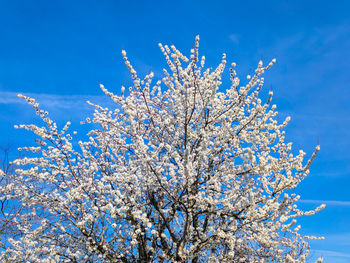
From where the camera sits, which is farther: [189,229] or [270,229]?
[189,229]

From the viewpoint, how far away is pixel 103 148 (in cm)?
1045

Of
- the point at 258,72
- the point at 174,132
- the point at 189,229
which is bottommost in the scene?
the point at 189,229

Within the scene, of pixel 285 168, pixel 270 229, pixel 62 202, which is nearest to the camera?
pixel 270 229

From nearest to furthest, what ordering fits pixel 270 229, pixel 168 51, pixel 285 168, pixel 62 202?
1. pixel 270 229
2. pixel 62 202
3. pixel 285 168
4. pixel 168 51

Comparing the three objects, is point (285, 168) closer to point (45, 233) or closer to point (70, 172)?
point (70, 172)

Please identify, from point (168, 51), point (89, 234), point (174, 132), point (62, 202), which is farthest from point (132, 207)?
point (168, 51)

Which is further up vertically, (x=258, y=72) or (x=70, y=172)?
(x=258, y=72)

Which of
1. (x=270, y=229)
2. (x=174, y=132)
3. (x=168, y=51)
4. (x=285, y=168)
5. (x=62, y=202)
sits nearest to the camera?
(x=270, y=229)

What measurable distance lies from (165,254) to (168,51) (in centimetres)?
629

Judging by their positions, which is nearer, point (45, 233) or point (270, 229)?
point (270, 229)

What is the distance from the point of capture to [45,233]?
28.6 ft

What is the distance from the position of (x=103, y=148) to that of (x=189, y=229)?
4193 mm

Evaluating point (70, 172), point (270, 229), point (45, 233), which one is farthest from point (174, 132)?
point (45, 233)

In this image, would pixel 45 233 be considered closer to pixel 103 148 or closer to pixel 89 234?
pixel 89 234
